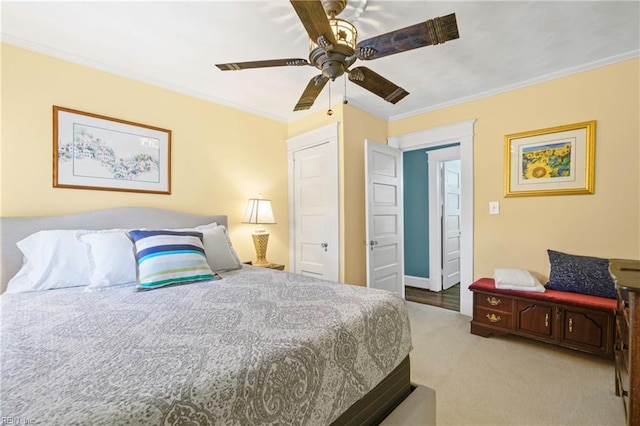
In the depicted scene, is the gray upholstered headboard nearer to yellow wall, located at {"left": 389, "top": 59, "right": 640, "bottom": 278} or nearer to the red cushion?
the red cushion

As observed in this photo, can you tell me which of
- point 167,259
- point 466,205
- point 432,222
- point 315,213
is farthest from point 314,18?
point 432,222

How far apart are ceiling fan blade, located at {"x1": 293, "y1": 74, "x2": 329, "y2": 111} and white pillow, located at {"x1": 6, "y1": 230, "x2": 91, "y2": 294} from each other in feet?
5.75

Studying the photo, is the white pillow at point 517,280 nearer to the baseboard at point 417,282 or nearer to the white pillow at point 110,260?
the baseboard at point 417,282

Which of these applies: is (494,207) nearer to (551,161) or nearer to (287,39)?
(551,161)

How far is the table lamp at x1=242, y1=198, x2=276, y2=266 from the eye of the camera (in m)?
3.21

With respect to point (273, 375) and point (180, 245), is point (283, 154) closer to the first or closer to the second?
point (180, 245)

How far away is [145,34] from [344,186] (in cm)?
216

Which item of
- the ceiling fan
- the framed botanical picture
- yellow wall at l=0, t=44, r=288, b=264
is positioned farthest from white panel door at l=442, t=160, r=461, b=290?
the framed botanical picture

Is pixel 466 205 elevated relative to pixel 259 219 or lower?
elevated

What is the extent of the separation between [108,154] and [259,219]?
148 centimetres

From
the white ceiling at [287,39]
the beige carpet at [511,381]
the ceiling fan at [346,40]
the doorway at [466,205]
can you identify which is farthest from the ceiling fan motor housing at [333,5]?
the beige carpet at [511,381]

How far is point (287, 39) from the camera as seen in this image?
2.12 metres

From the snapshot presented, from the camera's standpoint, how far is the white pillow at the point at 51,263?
1777 millimetres

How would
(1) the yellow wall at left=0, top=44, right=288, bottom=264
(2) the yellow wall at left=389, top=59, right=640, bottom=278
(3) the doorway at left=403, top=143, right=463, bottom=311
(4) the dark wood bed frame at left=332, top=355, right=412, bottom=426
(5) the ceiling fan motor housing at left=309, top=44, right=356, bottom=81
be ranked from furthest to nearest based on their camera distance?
(3) the doorway at left=403, top=143, right=463, bottom=311, (2) the yellow wall at left=389, top=59, right=640, bottom=278, (1) the yellow wall at left=0, top=44, right=288, bottom=264, (5) the ceiling fan motor housing at left=309, top=44, right=356, bottom=81, (4) the dark wood bed frame at left=332, top=355, right=412, bottom=426
